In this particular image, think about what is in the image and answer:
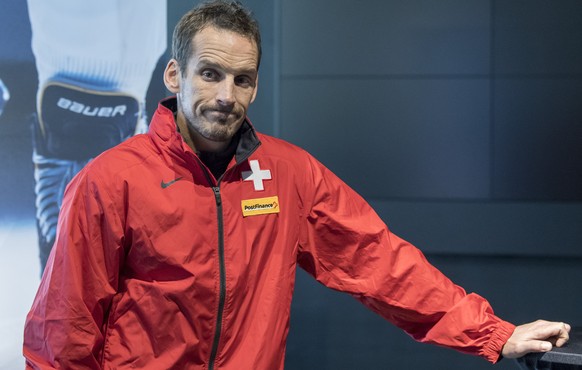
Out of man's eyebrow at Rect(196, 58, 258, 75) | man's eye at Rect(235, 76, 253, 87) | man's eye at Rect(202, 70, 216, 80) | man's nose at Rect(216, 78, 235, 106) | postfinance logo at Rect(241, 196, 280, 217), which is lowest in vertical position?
postfinance logo at Rect(241, 196, 280, 217)

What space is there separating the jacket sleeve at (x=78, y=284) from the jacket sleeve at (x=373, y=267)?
51 centimetres

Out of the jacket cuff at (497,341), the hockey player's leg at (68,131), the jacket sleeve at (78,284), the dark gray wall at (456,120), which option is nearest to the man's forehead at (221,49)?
the jacket sleeve at (78,284)

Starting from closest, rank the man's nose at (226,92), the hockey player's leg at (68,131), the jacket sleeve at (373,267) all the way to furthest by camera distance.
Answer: the man's nose at (226,92) → the jacket sleeve at (373,267) → the hockey player's leg at (68,131)

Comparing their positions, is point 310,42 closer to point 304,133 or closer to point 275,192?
point 304,133

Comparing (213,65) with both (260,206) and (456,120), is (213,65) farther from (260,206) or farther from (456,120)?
(456,120)

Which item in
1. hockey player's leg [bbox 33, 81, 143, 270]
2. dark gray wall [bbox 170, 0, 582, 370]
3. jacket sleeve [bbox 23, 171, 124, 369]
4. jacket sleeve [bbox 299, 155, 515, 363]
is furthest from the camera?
hockey player's leg [bbox 33, 81, 143, 270]

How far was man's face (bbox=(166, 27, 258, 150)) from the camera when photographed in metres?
1.64

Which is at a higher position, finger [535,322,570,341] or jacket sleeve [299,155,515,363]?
jacket sleeve [299,155,515,363]

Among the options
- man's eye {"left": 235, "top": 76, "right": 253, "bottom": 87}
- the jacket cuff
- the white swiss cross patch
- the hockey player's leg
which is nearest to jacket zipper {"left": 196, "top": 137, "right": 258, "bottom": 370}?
the white swiss cross patch

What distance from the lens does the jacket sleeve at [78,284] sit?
150cm

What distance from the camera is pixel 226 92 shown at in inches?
64.2

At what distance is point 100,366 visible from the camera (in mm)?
1575

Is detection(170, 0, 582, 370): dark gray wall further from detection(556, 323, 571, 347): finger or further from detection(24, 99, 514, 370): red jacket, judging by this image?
detection(556, 323, 571, 347): finger

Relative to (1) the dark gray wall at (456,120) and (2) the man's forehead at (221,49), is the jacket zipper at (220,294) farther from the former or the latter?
(1) the dark gray wall at (456,120)
